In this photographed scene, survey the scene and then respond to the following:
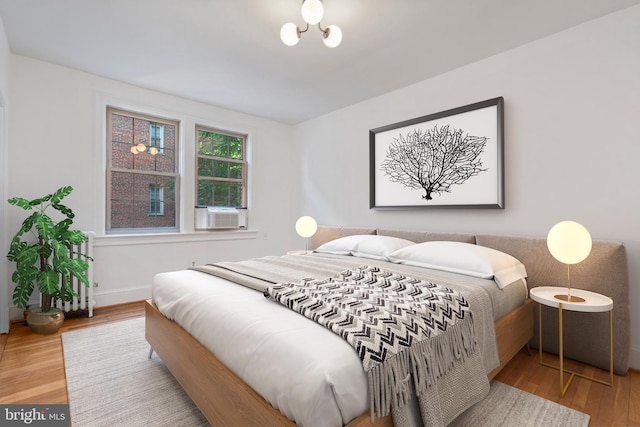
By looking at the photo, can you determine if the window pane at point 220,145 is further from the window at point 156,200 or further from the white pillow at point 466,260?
the white pillow at point 466,260

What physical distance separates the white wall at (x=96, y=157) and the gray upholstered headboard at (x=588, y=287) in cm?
347

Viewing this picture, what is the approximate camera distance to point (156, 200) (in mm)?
3828

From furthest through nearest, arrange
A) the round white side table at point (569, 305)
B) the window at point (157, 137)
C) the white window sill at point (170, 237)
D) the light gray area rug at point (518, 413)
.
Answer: the window at point (157, 137)
the white window sill at point (170, 237)
the round white side table at point (569, 305)
the light gray area rug at point (518, 413)

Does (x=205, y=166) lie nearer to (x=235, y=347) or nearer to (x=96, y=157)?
(x=96, y=157)

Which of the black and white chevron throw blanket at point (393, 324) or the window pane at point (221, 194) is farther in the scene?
the window pane at point (221, 194)

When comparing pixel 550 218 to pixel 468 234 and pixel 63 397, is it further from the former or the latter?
pixel 63 397

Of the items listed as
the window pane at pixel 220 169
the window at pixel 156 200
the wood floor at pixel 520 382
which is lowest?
the wood floor at pixel 520 382

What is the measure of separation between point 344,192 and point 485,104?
1936 millimetres

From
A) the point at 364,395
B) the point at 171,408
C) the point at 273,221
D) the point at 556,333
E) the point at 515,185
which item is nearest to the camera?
the point at 364,395

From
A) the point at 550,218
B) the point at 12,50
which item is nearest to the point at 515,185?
the point at 550,218

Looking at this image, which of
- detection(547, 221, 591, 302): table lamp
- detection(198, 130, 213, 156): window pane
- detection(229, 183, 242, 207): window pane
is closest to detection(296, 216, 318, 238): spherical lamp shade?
detection(229, 183, 242, 207): window pane

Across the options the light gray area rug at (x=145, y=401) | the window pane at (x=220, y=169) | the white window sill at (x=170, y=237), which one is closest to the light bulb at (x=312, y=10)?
the light gray area rug at (x=145, y=401)

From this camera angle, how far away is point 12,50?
9.04ft

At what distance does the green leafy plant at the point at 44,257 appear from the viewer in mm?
2529
